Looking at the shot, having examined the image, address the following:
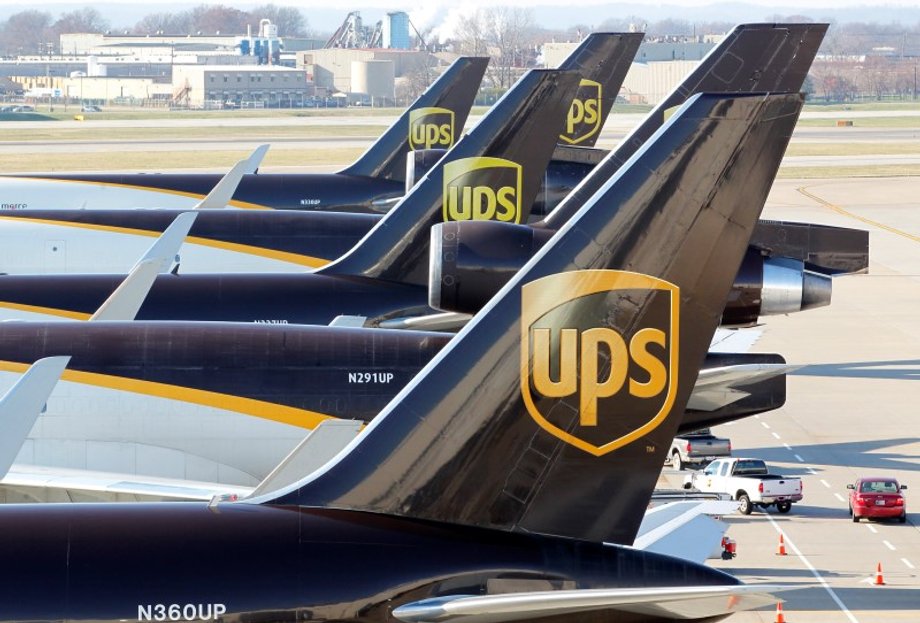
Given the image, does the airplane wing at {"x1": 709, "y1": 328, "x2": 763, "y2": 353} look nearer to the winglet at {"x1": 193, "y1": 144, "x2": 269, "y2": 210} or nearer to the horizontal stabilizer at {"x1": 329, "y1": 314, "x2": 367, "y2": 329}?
the horizontal stabilizer at {"x1": 329, "y1": 314, "x2": 367, "y2": 329}

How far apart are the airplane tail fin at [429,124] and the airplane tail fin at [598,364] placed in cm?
3590

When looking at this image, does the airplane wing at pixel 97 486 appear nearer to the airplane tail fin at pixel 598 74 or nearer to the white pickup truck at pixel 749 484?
the white pickup truck at pixel 749 484

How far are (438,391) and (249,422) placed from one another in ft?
29.6

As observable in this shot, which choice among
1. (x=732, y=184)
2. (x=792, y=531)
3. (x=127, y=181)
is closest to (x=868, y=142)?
(x=127, y=181)

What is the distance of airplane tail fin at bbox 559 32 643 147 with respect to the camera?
4141cm

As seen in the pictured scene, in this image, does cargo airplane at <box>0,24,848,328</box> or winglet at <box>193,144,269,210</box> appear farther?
winglet at <box>193,144,269,210</box>

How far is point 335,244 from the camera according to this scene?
3341 cm

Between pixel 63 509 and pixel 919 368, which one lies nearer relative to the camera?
pixel 63 509

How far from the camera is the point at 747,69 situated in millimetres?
21312

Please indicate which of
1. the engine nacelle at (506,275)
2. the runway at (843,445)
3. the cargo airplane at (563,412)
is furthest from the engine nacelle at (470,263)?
the cargo airplane at (563,412)

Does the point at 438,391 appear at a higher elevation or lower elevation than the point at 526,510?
higher

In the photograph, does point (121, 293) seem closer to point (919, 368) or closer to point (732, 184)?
point (732, 184)

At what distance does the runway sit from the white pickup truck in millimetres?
316

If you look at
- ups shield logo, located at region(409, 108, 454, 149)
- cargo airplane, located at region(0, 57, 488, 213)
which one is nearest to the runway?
ups shield logo, located at region(409, 108, 454, 149)
